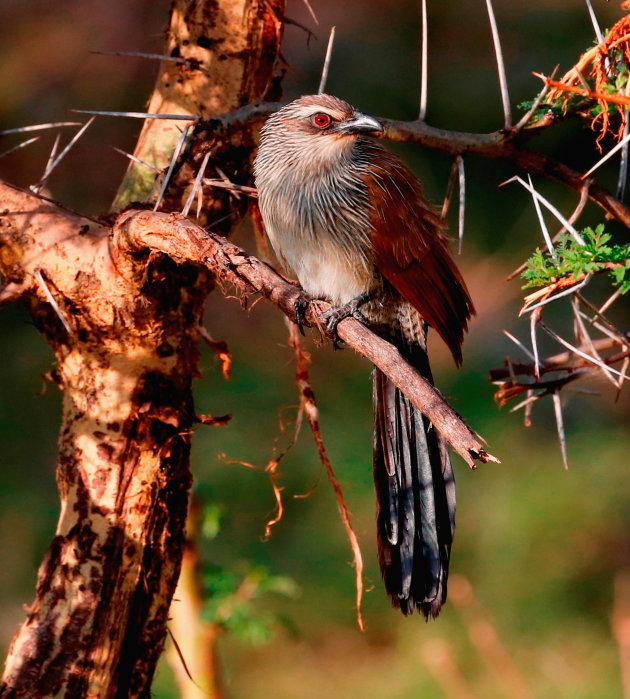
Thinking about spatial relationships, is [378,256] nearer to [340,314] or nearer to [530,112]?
[340,314]

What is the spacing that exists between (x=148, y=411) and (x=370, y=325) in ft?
2.46

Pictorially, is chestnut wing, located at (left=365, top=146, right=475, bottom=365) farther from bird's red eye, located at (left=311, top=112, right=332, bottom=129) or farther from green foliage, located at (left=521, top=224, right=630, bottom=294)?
green foliage, located at (left=521, top=224, right=630, bottom=294)

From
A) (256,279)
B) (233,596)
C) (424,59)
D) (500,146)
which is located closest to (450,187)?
(500,146)

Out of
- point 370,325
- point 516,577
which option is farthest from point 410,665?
point 370,325

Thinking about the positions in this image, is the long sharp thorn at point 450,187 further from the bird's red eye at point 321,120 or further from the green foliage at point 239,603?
the green foliage at point 239,603

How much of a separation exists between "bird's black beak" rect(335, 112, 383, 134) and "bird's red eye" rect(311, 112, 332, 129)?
5cm

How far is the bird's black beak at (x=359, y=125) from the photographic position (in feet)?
7.10

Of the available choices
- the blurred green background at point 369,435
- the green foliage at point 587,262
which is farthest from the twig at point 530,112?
the blurred green background at point 369,435

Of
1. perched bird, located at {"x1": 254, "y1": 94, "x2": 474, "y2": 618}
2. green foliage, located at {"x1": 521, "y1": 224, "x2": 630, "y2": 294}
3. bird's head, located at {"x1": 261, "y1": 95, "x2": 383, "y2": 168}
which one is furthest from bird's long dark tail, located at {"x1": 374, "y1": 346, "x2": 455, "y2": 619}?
bird's head, located at {"x1": 261, "y1": 95, "x2": 383, "y2": 168}

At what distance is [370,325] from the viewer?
2.41 metres

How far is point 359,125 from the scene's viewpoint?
7.47ft

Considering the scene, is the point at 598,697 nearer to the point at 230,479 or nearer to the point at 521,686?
the point at 521,686

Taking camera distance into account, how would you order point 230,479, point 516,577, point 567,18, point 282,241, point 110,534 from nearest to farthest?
point 110,534, point 282,241, point 516,577, point 230,479, point 567,18

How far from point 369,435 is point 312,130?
260 centimetres
